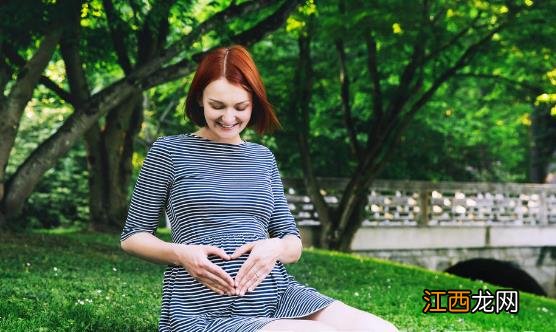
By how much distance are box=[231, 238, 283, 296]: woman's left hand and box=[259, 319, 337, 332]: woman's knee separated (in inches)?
8.3

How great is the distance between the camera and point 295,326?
260 cm

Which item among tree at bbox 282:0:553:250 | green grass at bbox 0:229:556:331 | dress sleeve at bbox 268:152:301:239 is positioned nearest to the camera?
dress sleeve at bbox 268:152:301:239

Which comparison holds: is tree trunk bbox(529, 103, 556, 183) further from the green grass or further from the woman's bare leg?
the woman's bare leg

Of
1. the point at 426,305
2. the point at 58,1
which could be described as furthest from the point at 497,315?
the point at 58,1

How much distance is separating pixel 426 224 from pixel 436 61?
14.3 feet

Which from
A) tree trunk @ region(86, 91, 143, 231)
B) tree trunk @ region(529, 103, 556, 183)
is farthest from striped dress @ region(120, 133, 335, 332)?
tree trunk @ region(529, 103, 556, 183)

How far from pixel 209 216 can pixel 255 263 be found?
24cm

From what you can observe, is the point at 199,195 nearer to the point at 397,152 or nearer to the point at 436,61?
the point at 436,61

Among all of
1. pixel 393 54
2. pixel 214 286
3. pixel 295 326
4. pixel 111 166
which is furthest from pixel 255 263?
pixel 393 54

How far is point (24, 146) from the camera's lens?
20.0 m

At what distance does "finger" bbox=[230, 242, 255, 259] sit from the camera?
9.25 feet

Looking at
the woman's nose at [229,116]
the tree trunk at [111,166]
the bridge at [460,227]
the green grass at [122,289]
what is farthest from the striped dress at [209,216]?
the bridge at [460,227]

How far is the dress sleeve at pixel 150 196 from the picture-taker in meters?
2.92

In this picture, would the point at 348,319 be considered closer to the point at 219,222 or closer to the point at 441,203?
the point at 219,222
